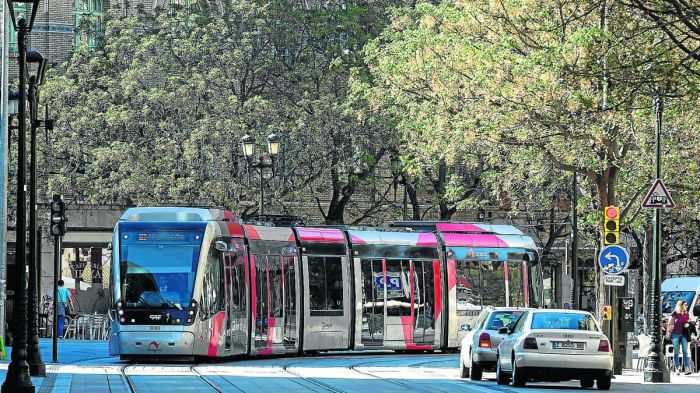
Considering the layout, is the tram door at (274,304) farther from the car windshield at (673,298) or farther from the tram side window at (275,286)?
the car windshield at (673,298)

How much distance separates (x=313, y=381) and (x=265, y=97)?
30.8 m

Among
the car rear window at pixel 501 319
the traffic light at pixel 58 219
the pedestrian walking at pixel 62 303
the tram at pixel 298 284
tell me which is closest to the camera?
the car rear window at pixel 501 319

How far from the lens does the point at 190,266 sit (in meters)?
35.3

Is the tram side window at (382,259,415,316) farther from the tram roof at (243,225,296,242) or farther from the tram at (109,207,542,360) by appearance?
the tram roof at (243,225,296,242)

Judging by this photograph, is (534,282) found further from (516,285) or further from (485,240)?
(485,240)

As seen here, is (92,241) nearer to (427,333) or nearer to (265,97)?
(265,97)

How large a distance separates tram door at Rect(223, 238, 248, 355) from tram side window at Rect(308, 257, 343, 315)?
127 inches

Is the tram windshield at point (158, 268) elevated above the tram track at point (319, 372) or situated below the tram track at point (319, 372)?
above

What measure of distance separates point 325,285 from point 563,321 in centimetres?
1301

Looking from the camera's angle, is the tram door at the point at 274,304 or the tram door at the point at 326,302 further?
the tram door at the point at 326,302

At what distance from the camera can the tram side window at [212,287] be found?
116ft

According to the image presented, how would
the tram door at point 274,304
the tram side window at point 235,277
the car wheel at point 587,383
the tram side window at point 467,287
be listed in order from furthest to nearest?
the tram side window at point 467,287
the tram door at point 274,304
the tram side window at point 235,277
the car wheel at point 587,383

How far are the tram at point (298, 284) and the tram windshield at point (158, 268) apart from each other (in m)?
0.02

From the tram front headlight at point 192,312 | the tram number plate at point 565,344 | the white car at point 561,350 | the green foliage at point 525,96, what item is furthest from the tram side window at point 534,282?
the tram number plate at point 565,344
